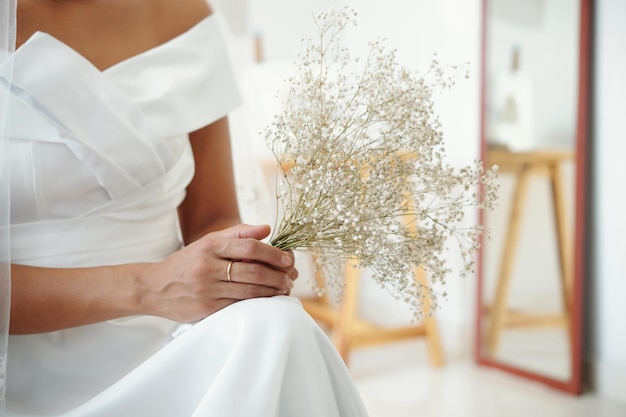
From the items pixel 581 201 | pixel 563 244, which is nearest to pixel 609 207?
pixel 581 201

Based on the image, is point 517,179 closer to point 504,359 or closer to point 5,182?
point 504,359

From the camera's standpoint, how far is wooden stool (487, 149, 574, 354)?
8.40 ft

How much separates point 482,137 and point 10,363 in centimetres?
227

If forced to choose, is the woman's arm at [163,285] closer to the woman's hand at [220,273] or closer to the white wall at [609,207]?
the woman's hand at [220,273]

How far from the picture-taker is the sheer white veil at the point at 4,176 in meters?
0.96

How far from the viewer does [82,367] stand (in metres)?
1.08

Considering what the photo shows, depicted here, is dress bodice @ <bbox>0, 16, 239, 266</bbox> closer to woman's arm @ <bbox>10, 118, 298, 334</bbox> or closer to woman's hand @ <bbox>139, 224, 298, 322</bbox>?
woman's arm @ <bbox>10, 118, 298, 334</bbox>

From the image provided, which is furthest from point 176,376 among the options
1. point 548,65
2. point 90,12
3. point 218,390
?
point 548,65

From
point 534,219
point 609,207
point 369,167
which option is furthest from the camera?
point 534,219

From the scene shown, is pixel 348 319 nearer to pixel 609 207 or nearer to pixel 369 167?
pixel 609 207

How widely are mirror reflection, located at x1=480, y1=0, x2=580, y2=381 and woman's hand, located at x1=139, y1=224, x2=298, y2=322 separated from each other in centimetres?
186

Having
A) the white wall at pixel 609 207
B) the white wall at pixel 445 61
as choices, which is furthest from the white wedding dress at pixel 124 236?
the white wall at pixel 609 207

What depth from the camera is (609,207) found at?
8.06 feet

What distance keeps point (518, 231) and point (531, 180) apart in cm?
21
